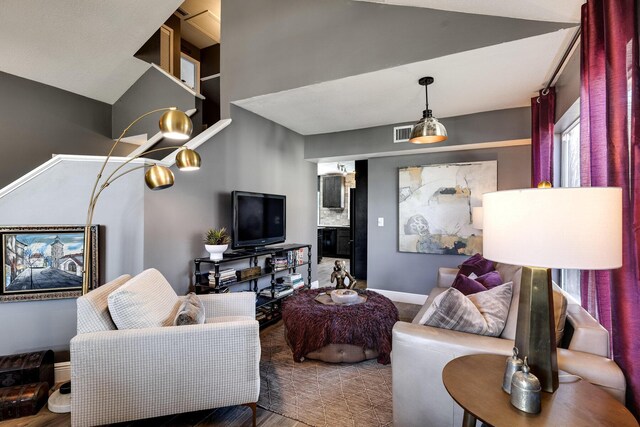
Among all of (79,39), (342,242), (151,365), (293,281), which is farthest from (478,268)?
(342,242)

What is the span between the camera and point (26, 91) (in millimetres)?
3744

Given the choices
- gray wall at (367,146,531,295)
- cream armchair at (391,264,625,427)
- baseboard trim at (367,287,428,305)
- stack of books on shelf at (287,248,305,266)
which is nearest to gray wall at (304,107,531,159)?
gray wall at (367,146,531,295)

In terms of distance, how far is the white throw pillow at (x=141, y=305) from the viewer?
5.62 feet

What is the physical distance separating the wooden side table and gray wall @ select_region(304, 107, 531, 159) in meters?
3.14

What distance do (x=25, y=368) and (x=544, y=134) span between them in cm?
456

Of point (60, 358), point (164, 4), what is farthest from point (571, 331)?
point (164, 4)

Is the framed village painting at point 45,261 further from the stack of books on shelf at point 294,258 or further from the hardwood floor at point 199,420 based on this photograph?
the stack of books on shelf at point 294,258

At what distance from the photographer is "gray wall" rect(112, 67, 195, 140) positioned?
4.36 m

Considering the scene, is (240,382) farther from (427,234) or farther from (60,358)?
(427,234)

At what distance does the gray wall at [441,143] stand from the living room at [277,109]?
0.06 ft

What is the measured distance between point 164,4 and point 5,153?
2.59 m

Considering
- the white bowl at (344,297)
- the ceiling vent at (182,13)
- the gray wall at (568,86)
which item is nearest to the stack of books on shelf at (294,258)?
the white bowl at (344,297)

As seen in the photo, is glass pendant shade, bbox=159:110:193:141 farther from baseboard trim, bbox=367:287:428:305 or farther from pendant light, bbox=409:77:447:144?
baseboard trim, bbox=367:287:428:305

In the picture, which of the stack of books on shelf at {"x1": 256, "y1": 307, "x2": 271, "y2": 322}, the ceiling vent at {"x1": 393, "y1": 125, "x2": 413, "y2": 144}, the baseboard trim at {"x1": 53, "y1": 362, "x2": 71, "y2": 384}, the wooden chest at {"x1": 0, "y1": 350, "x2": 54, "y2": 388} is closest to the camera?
the wooden chest at {"x1": 0, "y1": 350, "x2": 54, "y2": 388}
